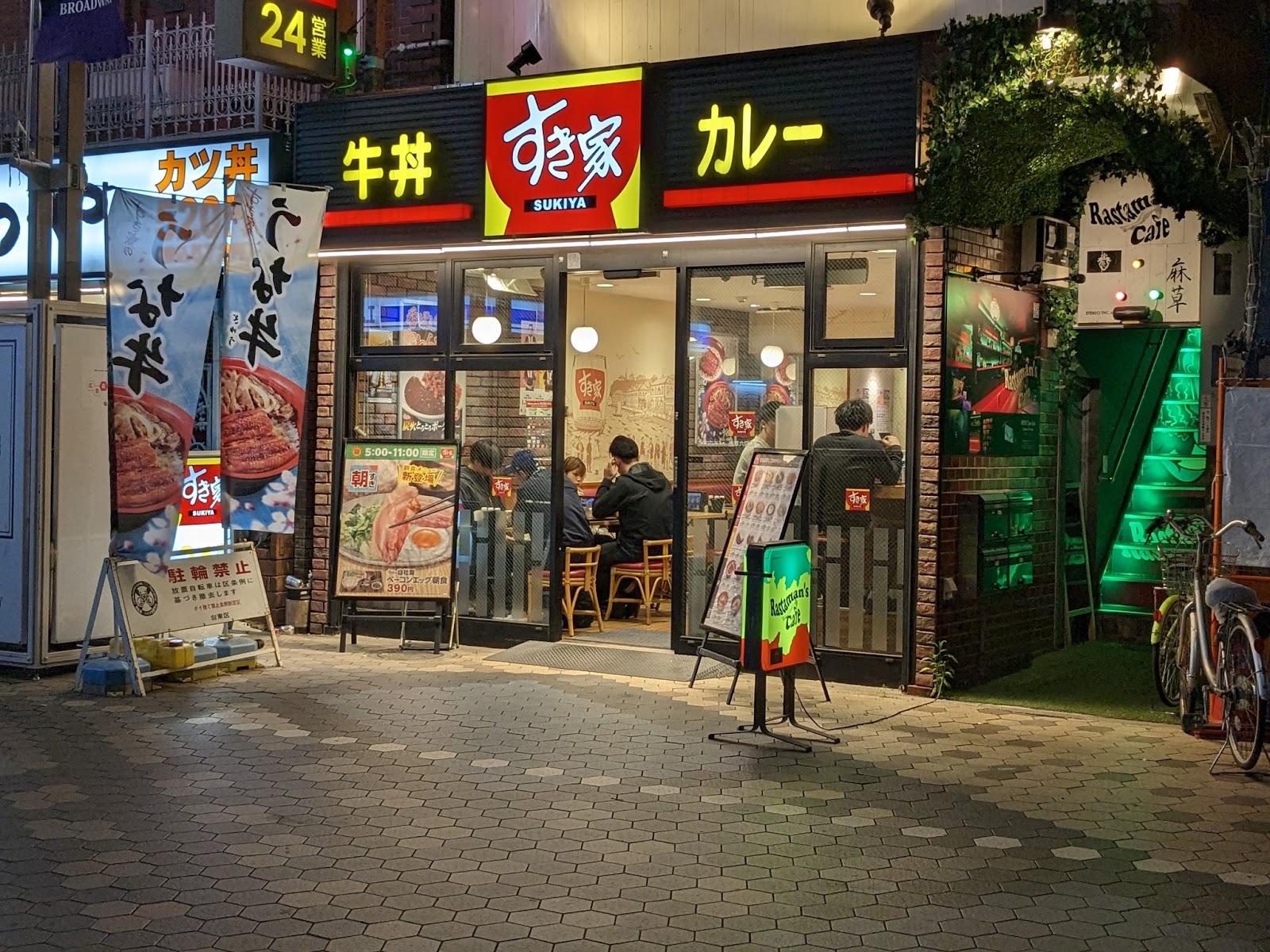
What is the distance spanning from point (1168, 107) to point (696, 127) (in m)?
3.50

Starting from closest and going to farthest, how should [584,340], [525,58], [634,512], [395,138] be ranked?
[525,58], [395,138], [634,512], [584,340]

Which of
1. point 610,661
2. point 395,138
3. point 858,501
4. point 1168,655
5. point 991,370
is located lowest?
point 610,661

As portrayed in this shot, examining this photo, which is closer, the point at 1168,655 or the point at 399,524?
the point at 1168,655

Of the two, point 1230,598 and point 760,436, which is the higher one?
point 760,436

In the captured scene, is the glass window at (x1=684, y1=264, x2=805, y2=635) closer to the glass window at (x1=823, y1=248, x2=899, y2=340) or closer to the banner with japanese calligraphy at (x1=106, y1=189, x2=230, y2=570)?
the glass window at (x1=823, y1=248, x2=899, y2=340)

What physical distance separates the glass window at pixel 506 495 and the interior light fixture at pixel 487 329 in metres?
0.28

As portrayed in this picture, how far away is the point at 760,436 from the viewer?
11.2 m

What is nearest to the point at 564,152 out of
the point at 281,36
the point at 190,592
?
the point at 281,36

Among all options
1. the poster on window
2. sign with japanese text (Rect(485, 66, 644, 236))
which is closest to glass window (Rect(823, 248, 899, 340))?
the poster on window

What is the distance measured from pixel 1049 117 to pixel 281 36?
6.29 metres

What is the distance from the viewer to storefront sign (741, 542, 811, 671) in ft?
28.3

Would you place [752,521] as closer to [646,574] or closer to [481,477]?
[481,477]

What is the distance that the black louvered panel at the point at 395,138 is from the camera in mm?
12172

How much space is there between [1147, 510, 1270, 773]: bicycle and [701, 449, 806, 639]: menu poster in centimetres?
258
